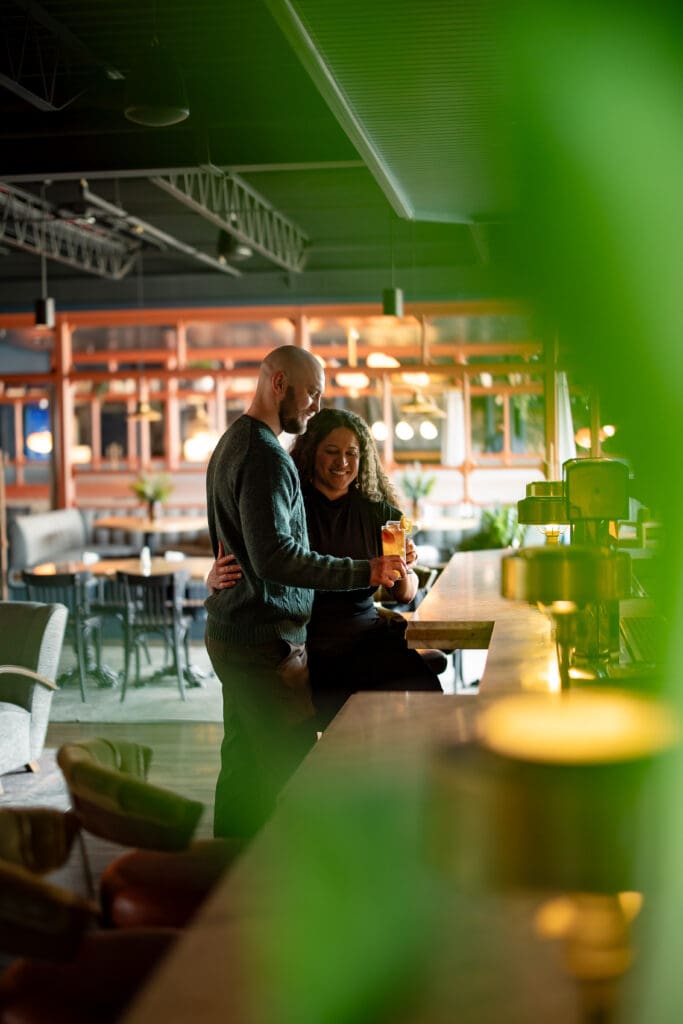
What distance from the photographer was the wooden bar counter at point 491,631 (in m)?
2.27

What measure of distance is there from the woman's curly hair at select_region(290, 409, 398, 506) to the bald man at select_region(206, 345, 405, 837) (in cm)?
37

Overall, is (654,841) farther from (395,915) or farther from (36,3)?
(36,3)

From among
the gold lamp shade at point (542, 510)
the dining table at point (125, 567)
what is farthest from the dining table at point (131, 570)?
the gold lamp shade at point (542, 510)

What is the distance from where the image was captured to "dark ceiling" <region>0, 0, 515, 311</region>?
10.1ft

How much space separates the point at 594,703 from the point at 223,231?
11.4 meters

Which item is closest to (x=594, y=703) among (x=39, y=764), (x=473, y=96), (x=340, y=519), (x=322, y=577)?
(x=322, y=577)

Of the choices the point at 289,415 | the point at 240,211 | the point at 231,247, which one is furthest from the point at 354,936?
the point at 231,247

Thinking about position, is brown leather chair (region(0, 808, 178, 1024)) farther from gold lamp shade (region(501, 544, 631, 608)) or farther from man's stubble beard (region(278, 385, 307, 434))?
man's stubble beard (region(278, 385, 307, 434))

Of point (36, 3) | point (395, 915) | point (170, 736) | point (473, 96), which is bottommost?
point (170, 736)

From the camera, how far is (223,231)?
11.8 m

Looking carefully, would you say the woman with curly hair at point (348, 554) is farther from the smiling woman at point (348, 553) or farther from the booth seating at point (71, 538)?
the booth seating at point (71, 538)

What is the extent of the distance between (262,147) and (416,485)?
15.3 ft

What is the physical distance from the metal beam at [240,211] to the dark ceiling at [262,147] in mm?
52

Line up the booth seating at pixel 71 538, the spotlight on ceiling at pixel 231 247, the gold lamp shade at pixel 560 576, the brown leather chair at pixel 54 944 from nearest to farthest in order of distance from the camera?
the brown leather chair at pixel 54 944, the gold lamp shade at pixel 560 576, the booth seating at pixel 71 538, the spotlight on ceiling at pixel 231 247
